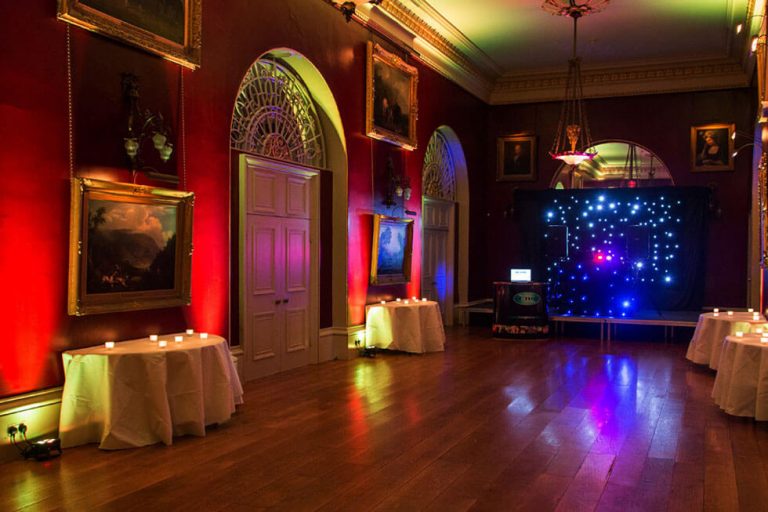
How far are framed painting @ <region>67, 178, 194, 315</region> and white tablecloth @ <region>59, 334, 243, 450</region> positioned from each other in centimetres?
55

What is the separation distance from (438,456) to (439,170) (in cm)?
933

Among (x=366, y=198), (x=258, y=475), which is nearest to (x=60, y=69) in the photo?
(x=258, y=475)

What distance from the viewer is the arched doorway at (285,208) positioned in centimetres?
848

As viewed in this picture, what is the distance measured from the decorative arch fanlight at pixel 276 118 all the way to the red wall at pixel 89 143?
428mm

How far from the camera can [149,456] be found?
212 inches

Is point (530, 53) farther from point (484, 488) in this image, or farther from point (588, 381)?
point (484, 488)

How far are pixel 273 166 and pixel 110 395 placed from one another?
4.05 metres

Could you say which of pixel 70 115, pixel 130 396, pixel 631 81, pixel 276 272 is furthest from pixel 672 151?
pixel 130 396

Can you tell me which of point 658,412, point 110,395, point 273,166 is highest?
point 273,166

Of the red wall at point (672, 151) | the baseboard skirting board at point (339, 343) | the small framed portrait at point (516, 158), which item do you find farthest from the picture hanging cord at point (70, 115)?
the small framed portrait at point (516, 158)

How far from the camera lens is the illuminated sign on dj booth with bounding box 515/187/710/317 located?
45.9 ft

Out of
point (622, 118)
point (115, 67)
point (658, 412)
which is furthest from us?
point (622, 118)

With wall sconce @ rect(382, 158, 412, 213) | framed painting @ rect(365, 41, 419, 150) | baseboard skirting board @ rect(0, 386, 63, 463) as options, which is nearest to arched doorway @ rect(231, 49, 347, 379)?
framed painting @ rect(365, 41, 419, 150)

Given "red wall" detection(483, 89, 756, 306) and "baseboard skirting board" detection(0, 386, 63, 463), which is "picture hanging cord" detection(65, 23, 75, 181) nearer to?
"baseboard skirting board" detection(0, 386, 63, 463)
